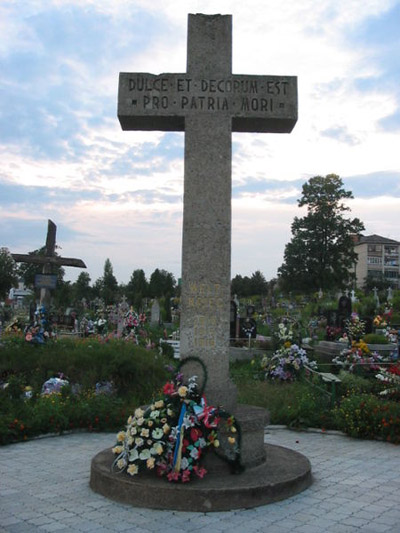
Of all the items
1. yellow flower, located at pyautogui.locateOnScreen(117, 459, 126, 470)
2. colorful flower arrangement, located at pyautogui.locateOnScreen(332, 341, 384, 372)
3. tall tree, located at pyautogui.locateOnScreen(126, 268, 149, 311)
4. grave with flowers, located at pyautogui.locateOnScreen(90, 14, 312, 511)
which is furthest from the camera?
tall tree, located at pyautogui.locateOnScreen(126, 268, 149, 311)

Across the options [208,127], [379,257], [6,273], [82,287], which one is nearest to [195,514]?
[208,127]

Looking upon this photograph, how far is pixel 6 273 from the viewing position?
56094 millimetres

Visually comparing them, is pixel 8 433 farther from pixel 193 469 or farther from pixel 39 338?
→ pixel 39 338

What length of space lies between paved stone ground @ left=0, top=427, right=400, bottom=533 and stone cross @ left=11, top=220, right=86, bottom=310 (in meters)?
11.5

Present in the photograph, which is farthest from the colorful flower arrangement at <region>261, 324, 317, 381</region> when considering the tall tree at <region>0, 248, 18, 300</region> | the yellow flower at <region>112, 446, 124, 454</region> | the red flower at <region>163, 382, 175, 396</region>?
the tall tree at <region>0, 248, 18, 300</region>

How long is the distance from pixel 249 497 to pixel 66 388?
487cm

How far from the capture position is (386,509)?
4.48 meters

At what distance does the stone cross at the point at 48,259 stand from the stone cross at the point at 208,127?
12.8 m

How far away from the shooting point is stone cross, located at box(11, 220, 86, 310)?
17.4 metres

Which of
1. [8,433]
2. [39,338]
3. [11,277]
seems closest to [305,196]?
[11,277]

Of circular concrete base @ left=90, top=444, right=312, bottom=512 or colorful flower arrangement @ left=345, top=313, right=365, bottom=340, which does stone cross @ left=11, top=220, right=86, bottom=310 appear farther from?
circular concrete base @ left=90, top=444, right=312, bottom=512

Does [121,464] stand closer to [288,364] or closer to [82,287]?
[288,364]

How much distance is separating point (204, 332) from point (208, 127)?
2054 millimetres

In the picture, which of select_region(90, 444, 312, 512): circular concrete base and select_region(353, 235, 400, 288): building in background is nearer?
select_region(90, 444, 312, 512): circular concrete base
